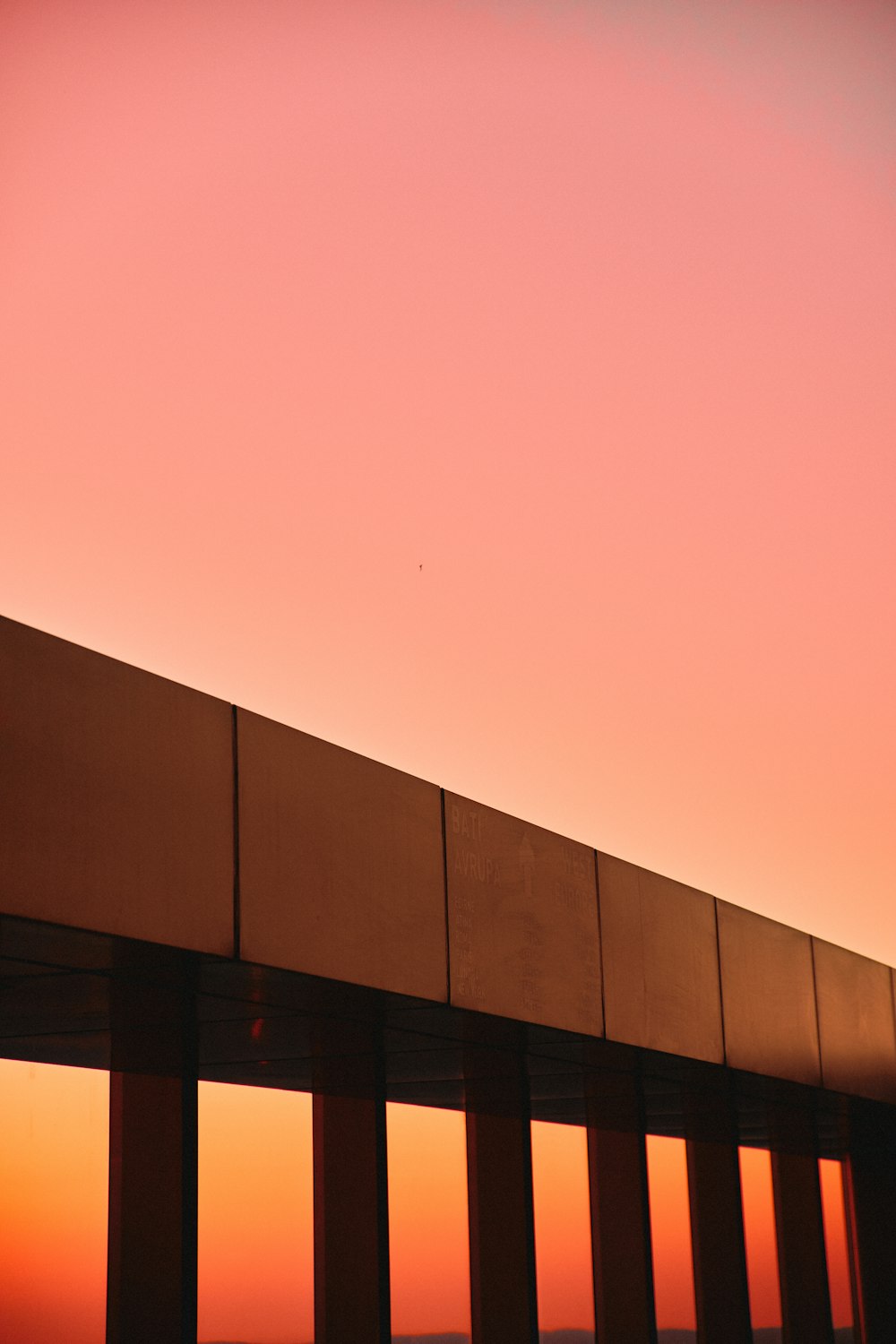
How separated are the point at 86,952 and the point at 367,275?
6154 mm

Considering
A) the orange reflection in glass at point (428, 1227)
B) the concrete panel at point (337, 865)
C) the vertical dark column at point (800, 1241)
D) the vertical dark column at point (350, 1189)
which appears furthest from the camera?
the vertical dark column at point (800, 1241)

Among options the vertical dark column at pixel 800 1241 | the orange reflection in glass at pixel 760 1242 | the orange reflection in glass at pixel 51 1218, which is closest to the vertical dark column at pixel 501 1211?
the orange reflection in glass at pixel 51 1218

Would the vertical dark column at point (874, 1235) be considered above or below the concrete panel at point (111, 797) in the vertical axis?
below

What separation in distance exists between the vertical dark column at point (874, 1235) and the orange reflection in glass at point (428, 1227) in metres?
11.0

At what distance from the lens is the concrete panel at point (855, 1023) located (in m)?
19.5

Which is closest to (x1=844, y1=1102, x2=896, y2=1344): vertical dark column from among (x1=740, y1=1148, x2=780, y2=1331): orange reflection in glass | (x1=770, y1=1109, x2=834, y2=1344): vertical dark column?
(x1=770, y1=1109, x2=834, y2=1344): vertical dark column

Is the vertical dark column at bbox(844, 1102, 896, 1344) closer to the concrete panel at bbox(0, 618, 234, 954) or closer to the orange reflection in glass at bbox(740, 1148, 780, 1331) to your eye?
the orange reflection in glass at bbox(740, 1148, 780, 1331)

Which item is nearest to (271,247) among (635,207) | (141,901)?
(635,207)

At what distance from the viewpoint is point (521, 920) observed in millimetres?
12344

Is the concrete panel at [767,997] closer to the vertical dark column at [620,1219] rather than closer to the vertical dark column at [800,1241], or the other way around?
the vertical dark column at [620,1219]

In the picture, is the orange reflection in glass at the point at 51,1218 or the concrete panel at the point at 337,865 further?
the orange reflection in glass at the point at 51,1218

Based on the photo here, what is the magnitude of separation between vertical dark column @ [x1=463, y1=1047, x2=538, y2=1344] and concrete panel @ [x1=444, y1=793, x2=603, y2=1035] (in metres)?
1.39

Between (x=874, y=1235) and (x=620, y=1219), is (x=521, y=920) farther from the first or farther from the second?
(x=874, y=1235)

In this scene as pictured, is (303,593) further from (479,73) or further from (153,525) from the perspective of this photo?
(479,73)
